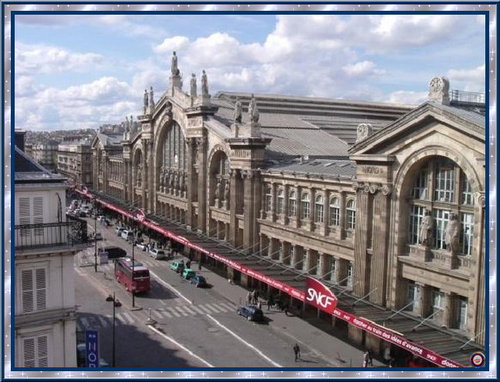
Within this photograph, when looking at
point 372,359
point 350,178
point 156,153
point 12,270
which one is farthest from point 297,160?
point 12,270

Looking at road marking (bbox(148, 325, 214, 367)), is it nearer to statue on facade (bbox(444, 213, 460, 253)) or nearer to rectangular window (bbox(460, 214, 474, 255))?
statue on facade (bbox(444, 213, 460, 253))

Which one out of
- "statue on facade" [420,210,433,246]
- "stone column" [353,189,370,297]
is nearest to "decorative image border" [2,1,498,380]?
"statue on facade" [420,210,433,246]

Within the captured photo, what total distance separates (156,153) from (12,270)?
69809mm

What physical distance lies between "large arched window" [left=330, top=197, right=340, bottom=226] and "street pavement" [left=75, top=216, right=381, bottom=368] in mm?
8900

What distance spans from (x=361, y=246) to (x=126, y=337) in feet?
66.2

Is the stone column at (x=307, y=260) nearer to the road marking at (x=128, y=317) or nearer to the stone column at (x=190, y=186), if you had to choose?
the road marking at (x=128, y=317)

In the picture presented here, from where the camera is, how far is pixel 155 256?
75312mm

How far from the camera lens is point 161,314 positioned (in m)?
52.1

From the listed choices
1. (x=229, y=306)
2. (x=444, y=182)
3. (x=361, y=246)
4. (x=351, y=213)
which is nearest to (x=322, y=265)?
(x=351, y=213)

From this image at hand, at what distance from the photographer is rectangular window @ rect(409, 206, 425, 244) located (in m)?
41.0

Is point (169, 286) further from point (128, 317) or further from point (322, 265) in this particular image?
point (322, 265)

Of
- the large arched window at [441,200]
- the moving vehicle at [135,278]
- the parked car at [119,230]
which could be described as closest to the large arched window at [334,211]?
the large arched window at [441,200]

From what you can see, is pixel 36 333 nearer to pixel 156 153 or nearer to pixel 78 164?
pixel 156 153

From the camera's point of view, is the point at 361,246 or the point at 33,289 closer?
the point at 33,289
